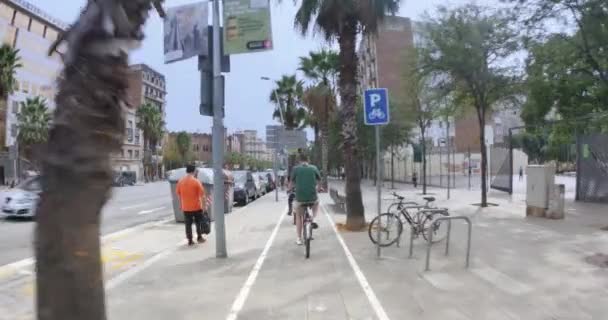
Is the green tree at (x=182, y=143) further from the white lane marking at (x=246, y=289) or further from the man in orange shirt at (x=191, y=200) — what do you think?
the white lane marking at (x=246, y=289)

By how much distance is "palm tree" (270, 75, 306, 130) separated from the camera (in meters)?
47.8

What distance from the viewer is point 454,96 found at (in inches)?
852

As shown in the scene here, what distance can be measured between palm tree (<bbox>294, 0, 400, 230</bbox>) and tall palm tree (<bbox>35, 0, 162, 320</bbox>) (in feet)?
37.4

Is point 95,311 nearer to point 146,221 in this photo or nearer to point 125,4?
point 125,4

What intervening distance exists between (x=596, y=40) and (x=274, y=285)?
9.94 meters

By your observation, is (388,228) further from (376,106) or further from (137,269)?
(137,269)

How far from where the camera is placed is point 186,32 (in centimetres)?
935

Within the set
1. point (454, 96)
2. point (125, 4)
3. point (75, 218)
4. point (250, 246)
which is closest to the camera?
point (75, 218)

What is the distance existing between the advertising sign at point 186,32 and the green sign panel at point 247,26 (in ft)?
1.29

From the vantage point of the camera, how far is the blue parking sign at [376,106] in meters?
10.0

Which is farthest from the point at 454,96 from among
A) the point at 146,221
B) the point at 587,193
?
the point at 146,221

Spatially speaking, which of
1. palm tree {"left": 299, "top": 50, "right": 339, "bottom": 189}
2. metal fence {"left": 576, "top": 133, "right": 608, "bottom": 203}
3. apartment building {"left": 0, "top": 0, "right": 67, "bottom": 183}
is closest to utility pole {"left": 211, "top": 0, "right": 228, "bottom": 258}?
metal fence {"left": 576, "top": 133, "right": 608, "bottom": 203}

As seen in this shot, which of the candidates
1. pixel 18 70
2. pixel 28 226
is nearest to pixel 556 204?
pixel 28 226

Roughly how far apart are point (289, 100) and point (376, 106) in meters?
38.9
